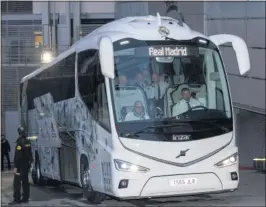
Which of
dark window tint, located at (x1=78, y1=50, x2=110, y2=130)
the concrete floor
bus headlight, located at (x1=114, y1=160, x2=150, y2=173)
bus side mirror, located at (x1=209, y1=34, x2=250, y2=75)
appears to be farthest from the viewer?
the concrete floor

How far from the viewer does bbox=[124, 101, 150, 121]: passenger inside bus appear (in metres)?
8.69

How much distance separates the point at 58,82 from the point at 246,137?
5544mm

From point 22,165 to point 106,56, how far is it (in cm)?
552

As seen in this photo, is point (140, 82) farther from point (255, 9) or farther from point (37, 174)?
point (255, 9)

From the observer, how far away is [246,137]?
15.2 metres

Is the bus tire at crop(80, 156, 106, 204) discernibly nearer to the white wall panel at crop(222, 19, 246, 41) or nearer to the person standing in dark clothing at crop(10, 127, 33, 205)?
the person standing in dark clothing at crop(10, 127, 33, 205)

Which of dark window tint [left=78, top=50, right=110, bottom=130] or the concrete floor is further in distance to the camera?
the concrete floor

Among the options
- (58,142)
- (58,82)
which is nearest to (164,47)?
(58,82)

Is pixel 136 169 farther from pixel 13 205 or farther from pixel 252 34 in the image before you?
pixel 252 34

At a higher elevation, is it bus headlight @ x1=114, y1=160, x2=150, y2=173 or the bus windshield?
the bus windshield

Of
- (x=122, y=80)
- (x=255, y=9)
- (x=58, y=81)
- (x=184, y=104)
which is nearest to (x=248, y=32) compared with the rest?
(x=255, y=9)

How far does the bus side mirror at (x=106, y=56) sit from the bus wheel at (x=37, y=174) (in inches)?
277

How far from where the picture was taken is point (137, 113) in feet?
28.7

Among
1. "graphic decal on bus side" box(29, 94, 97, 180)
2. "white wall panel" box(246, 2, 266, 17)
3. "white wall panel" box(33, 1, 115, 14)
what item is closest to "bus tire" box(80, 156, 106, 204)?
"graphic decal on bus side" box(29, 94, 97, 180)
